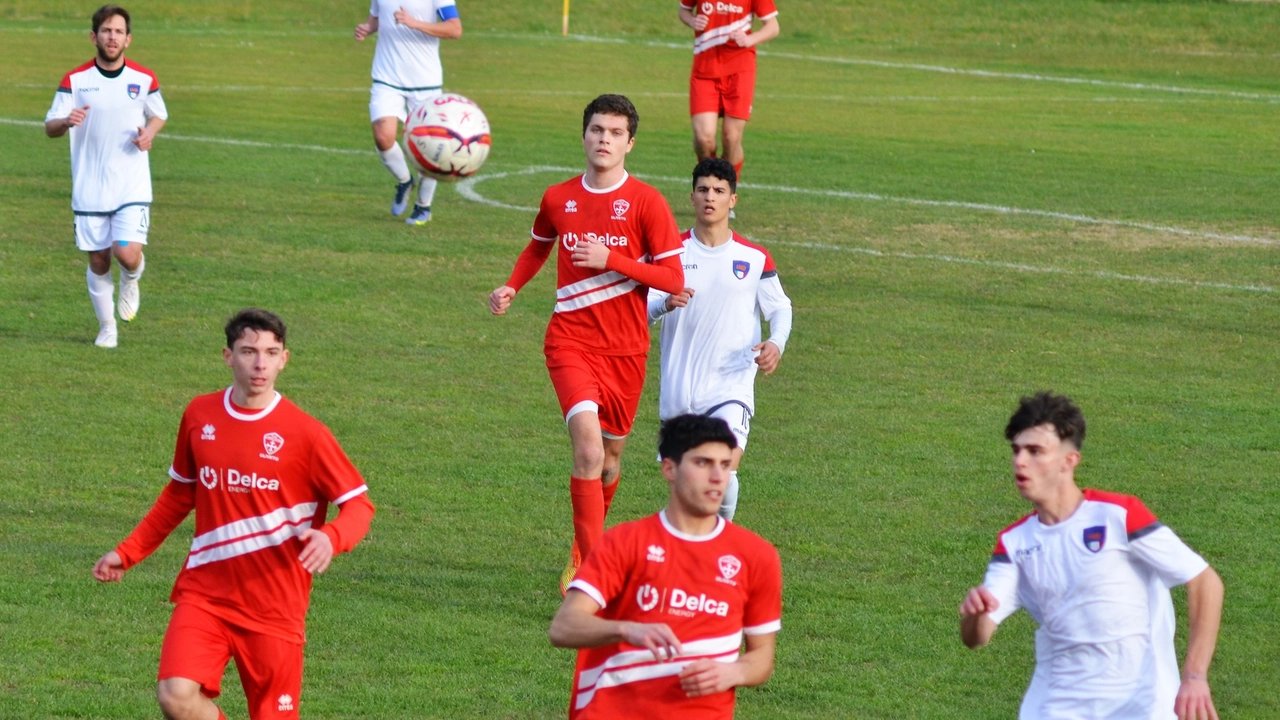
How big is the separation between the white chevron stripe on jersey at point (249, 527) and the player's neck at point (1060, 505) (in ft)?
8.91

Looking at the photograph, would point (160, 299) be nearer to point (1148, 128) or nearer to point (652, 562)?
point (652, 562)

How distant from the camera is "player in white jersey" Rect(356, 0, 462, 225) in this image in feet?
61.7

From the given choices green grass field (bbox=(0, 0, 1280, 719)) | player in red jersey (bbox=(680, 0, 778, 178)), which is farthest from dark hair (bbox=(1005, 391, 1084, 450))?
player in red jersey (bbox=(680, 0, 778, 178))

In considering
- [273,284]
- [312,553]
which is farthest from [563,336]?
[273,284]

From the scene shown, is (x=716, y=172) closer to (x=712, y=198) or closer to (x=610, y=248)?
(x=712, y=198)

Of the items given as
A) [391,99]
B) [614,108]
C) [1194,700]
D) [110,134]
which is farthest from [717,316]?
[391,99]

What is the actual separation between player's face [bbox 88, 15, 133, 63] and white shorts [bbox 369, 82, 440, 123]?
556 centimetres

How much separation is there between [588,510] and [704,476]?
3.41m

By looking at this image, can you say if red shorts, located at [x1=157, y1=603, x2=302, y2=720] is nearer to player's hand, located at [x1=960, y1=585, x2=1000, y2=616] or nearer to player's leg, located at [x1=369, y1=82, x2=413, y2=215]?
player's hand, located at [x1=960, y1=585, x2=1000, y2=616]

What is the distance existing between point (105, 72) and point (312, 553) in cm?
864

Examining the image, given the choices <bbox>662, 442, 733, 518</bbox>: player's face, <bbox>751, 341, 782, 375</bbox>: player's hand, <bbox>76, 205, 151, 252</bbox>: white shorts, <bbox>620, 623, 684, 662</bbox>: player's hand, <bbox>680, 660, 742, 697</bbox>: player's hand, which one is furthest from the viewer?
<bbox>76, 205, 151, 252</bbox>: white shorts

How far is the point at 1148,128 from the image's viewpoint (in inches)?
1086

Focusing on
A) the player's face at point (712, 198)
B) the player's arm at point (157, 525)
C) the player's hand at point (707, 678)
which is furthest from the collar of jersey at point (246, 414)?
the player's face at point (712, 198)

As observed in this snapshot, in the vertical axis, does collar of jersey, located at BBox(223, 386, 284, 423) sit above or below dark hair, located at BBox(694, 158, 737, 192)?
below
